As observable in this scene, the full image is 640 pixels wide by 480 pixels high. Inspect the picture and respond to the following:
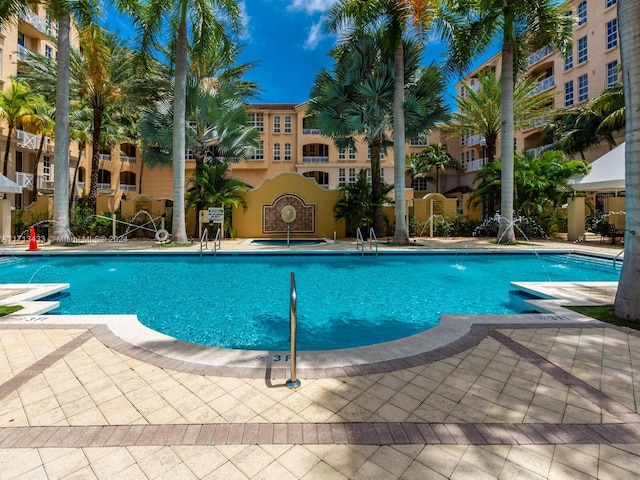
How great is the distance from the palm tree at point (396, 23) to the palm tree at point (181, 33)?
4589mm

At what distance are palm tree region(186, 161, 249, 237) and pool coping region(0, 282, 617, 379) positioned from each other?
11.9 metres

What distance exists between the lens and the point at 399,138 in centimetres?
1348

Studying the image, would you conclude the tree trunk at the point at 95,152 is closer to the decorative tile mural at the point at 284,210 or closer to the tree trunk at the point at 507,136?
the decorative tile mural at the point at 284,210

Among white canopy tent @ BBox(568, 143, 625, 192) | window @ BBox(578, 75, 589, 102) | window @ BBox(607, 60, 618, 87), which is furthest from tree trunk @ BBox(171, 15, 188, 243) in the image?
window @ BBox(578, 75, 589, 102)

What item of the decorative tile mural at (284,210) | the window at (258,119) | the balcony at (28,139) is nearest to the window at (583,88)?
the decorative tile mural at (284,210)

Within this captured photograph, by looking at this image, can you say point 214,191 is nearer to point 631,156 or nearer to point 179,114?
point 179,114

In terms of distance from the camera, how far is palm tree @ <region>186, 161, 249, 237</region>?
1627 cm

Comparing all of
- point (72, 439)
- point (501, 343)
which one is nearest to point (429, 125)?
point (501, 343)

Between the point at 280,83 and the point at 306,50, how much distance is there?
644 centimetres

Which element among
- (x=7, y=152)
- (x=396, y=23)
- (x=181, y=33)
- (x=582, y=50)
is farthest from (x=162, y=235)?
(x=582, y=50)

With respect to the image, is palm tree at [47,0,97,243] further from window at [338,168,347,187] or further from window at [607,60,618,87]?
window at [607,60,618,87]

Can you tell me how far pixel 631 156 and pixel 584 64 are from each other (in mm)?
26152

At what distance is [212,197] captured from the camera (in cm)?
1620

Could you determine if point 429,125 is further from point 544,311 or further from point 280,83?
point 280,83
